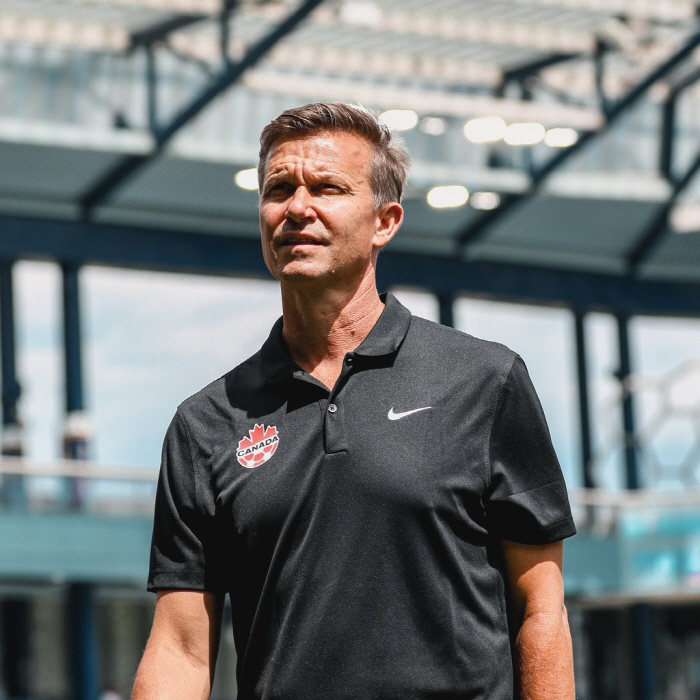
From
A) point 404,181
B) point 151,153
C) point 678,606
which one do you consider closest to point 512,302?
point 678,606

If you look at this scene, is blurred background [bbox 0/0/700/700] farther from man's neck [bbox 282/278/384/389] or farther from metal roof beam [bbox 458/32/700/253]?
man's neck [bbox 282/278/384/389]

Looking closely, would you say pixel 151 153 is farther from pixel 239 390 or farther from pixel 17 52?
pixel 239 390

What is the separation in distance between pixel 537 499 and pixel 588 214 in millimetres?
26450

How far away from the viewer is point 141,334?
94.2 feet

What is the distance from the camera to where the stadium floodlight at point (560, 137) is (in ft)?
82.7

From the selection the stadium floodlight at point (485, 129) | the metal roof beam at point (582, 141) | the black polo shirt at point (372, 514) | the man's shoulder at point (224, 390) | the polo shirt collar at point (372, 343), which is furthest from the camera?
the stadium floodlight at point (485, 129)

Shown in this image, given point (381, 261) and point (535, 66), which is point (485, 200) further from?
point (535, 66)

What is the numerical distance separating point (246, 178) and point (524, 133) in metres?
4.44

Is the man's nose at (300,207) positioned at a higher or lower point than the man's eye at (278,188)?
lower

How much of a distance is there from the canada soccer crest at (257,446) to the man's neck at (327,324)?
0.16m

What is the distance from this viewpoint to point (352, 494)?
3.05 m

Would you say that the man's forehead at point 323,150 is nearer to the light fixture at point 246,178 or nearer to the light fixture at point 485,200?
the light fixture at point 246,178

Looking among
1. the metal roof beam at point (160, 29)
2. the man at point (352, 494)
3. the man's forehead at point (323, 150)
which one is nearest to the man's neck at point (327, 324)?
the man at point (352, 494)

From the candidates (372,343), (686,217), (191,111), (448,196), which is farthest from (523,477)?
(686,217)
